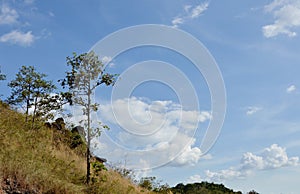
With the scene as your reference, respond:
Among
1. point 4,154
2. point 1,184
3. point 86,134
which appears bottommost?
point 1,184

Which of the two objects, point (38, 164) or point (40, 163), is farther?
point (40, 163)

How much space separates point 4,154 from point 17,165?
29.7 inches

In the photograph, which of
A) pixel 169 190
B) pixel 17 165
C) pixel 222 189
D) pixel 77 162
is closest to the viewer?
pixel 17 165

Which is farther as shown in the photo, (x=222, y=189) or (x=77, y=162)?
(x=222, y=189)

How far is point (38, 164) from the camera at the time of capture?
32.3ft

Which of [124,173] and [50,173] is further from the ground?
[124,173]

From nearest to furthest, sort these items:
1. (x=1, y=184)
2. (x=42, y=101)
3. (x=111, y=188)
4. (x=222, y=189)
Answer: (x=1, y=184) < (x=111, y=188) < (x=42, y=101) < (x=222, y=189)

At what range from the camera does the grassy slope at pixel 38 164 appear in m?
8.82

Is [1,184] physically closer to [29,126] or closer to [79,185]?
[79,185]

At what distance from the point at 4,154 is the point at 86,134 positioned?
3.00m

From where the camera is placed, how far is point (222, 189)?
93.9ft

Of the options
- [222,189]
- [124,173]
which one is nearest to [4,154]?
[124,173]

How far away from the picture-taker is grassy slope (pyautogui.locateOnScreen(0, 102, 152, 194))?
8820 millimetres

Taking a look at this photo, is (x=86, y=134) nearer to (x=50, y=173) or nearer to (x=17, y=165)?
(x=50, y=173)
